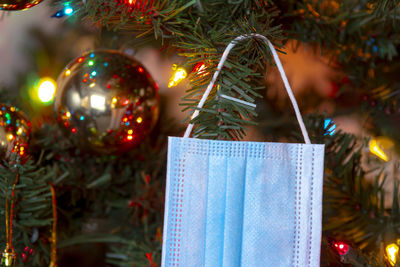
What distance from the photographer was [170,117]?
77 centimetres

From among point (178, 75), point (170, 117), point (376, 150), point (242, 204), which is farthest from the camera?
point (170, 117)

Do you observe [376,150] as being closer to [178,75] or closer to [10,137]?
[178,75]

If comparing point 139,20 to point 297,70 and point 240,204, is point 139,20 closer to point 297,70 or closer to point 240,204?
point 240,204

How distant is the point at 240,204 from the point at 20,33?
869mm

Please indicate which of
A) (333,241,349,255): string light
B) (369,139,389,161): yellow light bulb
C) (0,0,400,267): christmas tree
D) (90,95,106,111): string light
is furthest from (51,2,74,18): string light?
(369,139,389,161): yellow light bulb

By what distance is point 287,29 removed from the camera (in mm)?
570

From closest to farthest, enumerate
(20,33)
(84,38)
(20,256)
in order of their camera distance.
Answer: (20,256) → (84,38) → (20,33)

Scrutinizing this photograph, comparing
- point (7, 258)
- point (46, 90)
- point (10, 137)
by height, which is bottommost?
point (7, 258)

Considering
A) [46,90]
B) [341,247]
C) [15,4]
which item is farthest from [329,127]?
[46,90]

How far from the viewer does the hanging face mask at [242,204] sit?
0.37 metres

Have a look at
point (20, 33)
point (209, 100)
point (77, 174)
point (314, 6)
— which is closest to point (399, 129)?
point (314, 6)

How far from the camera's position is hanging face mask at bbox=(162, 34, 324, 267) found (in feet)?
1.21

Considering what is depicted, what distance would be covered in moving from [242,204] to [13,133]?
0.30 m

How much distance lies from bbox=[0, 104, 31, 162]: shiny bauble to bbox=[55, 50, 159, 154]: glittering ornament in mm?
55
